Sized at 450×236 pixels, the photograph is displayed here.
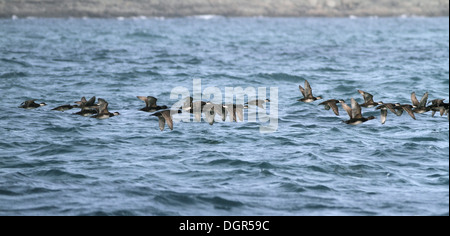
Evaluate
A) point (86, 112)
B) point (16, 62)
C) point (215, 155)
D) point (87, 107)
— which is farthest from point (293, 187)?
point (16, 62)

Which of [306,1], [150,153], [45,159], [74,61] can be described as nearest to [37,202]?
[45,159]

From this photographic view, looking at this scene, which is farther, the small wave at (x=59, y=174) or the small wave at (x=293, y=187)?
the small wave at (x=59, y=174)

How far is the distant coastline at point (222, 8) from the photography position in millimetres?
105975

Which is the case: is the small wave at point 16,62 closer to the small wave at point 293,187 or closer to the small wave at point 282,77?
the small wave at point 282,77

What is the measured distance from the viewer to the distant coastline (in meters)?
106

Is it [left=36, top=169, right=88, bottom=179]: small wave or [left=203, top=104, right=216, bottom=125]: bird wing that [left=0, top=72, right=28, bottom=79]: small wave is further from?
[left=36, top=169, right=88, bottom=179]: small wave

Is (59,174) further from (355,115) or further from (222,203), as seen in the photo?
(355,115)

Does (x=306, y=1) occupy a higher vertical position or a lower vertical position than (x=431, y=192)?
higher

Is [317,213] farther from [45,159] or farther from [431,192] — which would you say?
[45,159]

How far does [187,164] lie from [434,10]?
4781 inches

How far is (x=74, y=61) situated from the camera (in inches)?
1500

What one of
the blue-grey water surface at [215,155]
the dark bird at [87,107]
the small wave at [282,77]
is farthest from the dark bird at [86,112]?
the small wave at [282,77]

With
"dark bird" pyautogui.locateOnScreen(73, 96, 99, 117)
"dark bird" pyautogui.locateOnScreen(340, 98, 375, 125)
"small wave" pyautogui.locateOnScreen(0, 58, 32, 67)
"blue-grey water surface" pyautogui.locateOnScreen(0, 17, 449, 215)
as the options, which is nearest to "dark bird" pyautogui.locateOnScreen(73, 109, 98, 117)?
"dark bird" pyautogui.locateOnScreen(73, 96, 99, 117)
